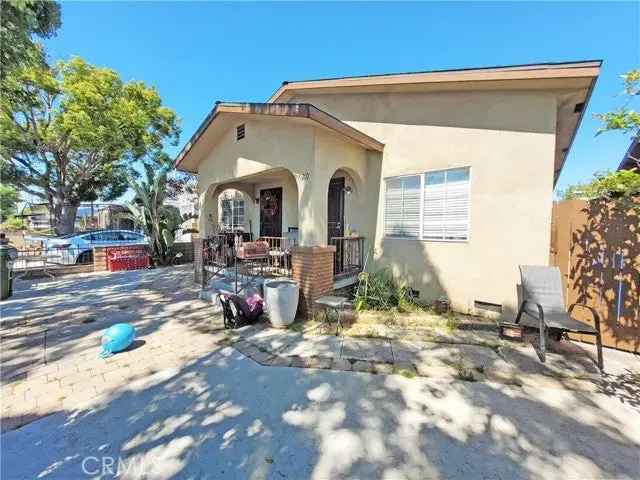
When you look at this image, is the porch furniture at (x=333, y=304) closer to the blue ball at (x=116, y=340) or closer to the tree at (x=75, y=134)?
the blue ball at (x=116, y=340)

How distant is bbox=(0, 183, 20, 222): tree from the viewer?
42.0ft

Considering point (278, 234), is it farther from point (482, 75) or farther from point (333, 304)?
point (482, 75)

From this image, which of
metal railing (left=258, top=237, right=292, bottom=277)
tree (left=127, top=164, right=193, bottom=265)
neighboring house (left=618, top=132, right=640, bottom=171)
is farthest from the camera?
tree (left=127, top=164, right=193, bottom=265)

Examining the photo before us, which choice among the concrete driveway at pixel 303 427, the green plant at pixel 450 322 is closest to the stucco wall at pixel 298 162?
the green plant at pixel 450 322

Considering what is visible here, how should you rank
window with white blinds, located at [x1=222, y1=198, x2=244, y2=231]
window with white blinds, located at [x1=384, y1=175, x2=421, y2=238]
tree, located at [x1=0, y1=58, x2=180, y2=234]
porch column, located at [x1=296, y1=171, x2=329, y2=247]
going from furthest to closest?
tree, located at [x1=0, y1=58, x2=180, y2=234], window with white blinds, located at [x1=222, y1=198, x2=244, y2=231], window with white blinds, located at [x1=384, y1=175, x2=421, y2=238], porch column, located at [x1=296, y1=171, x2=329, y2=247]

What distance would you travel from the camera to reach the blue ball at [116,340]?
479cm

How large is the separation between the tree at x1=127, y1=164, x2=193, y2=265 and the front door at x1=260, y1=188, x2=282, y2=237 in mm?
4744

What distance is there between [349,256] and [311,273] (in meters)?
2.38

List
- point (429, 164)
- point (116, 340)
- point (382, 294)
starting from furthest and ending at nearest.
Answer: point (382, 294), point (429, 164), point (116, 340)

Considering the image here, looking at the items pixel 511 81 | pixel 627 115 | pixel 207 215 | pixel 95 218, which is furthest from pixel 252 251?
pixel 95 218

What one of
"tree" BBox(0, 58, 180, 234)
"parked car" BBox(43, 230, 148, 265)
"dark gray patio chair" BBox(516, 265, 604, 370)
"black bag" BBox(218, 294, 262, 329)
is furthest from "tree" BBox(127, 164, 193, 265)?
"dark gray patio chair" BBox(516, 265, 604, 370)

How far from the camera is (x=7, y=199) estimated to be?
15.6m

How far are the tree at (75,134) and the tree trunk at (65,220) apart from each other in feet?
0.17

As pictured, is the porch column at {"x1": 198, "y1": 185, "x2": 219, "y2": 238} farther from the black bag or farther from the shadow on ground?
the shadow on ground
